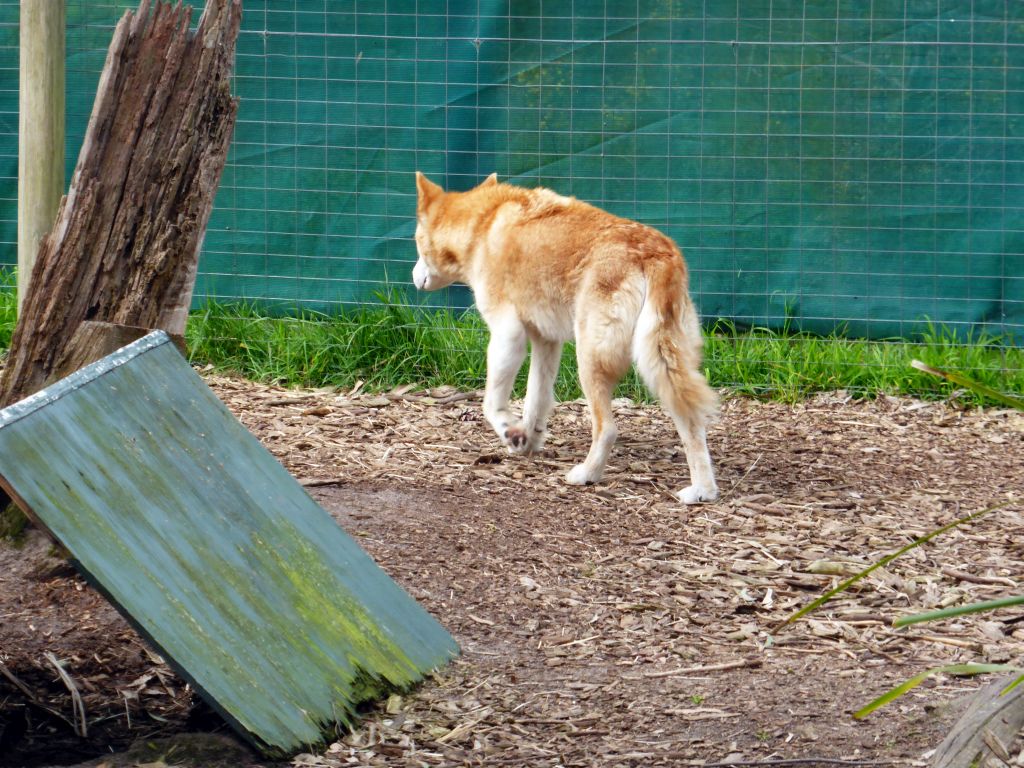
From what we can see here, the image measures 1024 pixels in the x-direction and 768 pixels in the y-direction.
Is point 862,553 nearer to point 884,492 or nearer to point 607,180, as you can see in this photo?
point 884,492

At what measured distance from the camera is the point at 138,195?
3904 millimetres

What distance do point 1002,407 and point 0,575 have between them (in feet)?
18.2

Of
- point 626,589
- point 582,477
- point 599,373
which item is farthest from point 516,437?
point 626,589

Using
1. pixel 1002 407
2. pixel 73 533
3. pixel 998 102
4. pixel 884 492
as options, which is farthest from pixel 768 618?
pixel 998 102

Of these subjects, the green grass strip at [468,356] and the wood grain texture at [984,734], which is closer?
the wood grain texture at [984,734]

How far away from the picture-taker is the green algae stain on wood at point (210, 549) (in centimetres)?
276

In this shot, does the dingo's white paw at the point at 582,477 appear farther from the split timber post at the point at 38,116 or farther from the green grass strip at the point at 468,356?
the split timber post at the point at 38,116

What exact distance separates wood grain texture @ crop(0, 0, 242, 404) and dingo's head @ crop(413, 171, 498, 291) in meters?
2.73

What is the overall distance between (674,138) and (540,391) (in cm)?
221

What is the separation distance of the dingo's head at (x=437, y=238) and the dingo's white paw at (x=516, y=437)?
3.52 feet

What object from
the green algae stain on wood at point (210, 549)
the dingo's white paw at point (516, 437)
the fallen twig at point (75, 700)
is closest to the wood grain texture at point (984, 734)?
the green algae stain on wood at point (210, 549)

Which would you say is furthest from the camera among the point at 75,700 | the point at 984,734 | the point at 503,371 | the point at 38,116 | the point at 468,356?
the point at 468,356

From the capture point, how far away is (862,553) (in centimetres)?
493

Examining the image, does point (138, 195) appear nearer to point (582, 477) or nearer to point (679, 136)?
point (582, 477)
